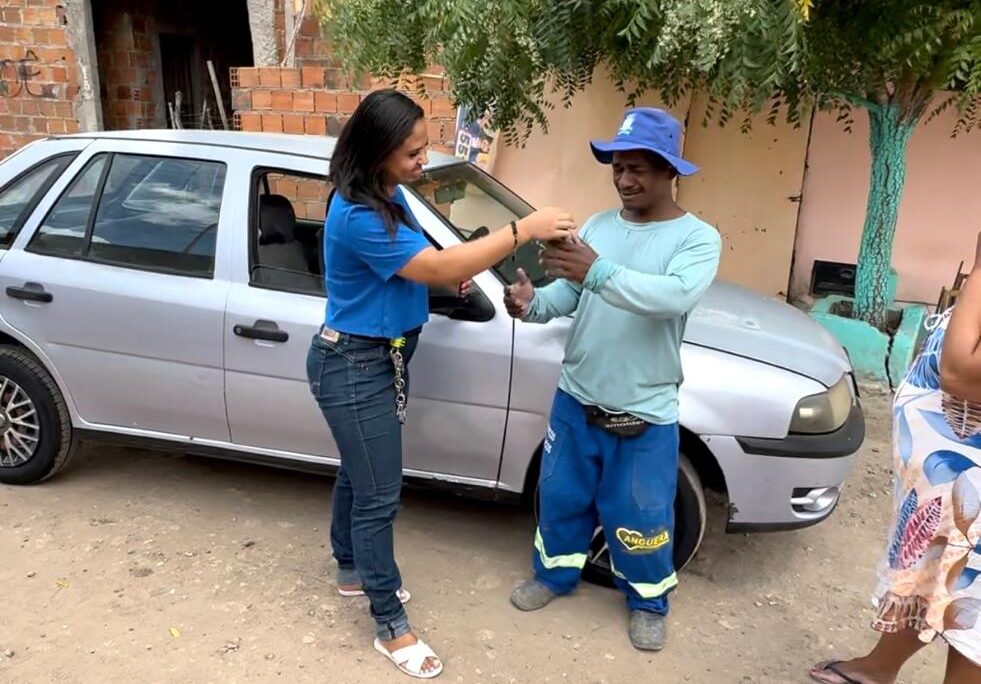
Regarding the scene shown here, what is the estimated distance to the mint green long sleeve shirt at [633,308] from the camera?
226 cm

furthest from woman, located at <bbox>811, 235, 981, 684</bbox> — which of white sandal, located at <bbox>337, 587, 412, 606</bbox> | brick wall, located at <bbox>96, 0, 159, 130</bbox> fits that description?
brick wall, located at <bbox>96, 0, 159, 130</bbox>

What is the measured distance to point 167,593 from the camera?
3045 mm

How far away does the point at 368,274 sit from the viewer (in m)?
2.37

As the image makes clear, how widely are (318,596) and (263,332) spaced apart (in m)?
1.05

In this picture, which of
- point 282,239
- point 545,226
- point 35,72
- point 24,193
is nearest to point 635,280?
point 545,226

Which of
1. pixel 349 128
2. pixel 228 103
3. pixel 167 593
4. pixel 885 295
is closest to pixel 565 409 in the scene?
pixel 349 128

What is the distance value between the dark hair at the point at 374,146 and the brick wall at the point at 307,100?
171 inches

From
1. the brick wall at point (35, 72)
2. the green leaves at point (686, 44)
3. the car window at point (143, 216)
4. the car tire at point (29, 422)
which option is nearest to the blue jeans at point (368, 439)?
the car window at point (143, 216)

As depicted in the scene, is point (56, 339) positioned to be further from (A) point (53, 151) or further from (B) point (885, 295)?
(B) point (885, 295)

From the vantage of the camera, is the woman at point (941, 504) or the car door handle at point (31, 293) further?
the car door handle at point (31, 293)

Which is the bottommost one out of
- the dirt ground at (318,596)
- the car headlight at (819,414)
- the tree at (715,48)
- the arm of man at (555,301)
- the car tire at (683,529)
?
the dirt ground at (318,596)

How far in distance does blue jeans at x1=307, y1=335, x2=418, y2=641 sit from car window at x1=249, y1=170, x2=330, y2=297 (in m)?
0.78

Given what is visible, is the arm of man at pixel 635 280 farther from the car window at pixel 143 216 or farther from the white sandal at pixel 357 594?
the car window at pixel 143 216

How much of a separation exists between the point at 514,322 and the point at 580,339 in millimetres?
408
